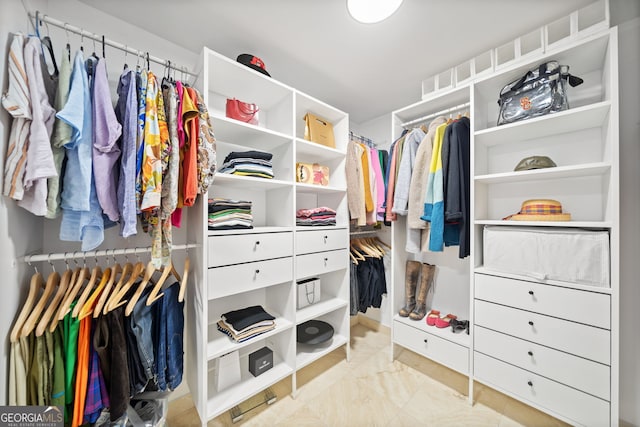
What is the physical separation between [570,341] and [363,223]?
4.29ft

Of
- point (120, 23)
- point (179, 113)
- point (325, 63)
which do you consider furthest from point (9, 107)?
point (325, 63)

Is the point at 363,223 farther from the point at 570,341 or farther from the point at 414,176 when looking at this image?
the point at 570,341

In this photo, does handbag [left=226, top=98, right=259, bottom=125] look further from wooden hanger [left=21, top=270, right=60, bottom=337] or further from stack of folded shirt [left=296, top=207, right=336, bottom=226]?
wooden hanger [left=21, top=270, right=60, bottom=337]

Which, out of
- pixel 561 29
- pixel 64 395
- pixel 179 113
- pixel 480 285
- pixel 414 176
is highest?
pixel 561 29

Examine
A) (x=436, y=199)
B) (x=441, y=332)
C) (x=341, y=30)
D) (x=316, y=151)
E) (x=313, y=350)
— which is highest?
(x=341, y=30)

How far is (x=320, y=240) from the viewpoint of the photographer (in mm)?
1755

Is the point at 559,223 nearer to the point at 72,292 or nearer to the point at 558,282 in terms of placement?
the point at 558,282

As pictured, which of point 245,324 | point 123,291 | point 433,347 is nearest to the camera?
point 123,291

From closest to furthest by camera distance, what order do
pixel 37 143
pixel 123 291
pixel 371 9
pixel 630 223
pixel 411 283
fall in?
pixel 37 143 → pixel 123 291 → pixel 371 9 → pixel 630 223 → pixel 411 283

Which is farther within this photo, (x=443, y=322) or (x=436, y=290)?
(x=436, y=290)

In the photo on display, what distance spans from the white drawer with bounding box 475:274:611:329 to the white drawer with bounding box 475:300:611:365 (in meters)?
0.04

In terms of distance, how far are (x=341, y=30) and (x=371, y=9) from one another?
0.27m

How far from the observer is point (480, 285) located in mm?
1465

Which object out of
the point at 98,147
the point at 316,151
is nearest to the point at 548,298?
the point at 316,151
